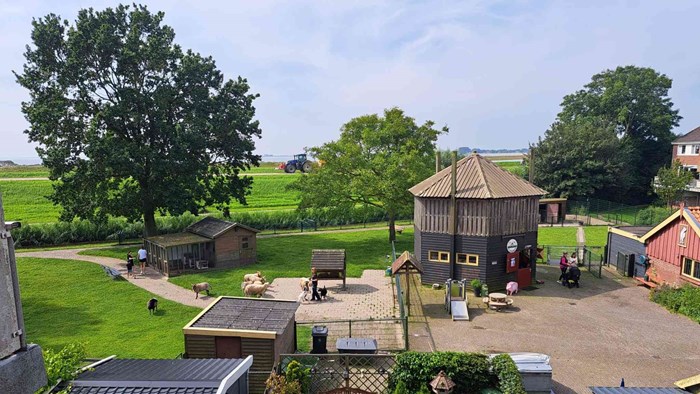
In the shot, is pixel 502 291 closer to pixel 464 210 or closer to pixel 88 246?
pixel 464 210

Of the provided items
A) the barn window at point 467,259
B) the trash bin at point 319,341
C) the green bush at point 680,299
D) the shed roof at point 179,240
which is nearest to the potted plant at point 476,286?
the barn window at point 467,259

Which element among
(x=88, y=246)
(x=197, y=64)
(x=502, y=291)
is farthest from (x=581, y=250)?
(x=88, y=246)

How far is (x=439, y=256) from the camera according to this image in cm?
2345

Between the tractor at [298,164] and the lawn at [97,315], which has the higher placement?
the tractor at [298,164]

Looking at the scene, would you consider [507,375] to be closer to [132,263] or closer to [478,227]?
[478,227]

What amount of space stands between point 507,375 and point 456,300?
8100mm

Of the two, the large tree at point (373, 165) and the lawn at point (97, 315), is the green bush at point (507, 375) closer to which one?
the lawn at point (97, 315)

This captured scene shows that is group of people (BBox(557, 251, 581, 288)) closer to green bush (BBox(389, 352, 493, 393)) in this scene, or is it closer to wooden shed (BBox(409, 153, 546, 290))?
wooden shed (BBox(409, 153, 546, 290))

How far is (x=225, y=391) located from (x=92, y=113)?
30.3 m

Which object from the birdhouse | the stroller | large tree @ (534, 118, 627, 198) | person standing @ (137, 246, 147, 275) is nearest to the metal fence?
the birdhouse

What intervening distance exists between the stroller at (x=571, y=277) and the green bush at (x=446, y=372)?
43.7ft

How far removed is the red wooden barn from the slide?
11.1m

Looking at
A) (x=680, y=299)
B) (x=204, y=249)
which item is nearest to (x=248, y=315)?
(x=204, y=249)

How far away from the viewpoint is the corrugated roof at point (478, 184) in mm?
22594
